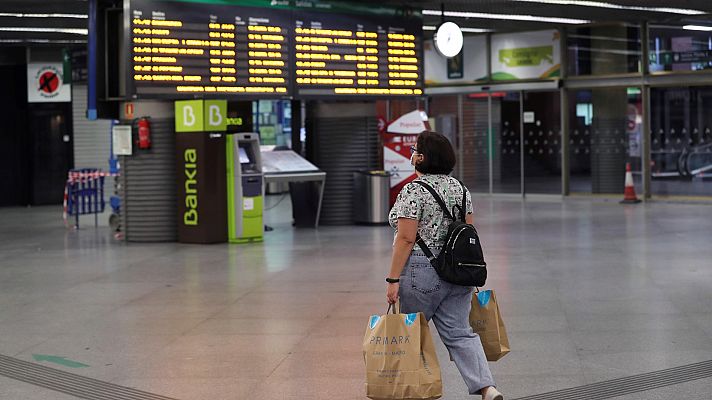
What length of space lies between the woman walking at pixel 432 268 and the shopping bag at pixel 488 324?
20 centimetres

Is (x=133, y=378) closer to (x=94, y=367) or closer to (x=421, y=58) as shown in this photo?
(x=94, y=367)

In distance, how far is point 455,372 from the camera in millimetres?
6664

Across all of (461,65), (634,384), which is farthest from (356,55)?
→ (634,384)

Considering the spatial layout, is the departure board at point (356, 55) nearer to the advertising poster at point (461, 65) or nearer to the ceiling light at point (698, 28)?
the ceiling light at point (698, 28)

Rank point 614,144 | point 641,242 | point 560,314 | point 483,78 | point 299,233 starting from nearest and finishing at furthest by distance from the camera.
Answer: point 560,314, point 641,242, point 299,233, point 614,144, point 483,78

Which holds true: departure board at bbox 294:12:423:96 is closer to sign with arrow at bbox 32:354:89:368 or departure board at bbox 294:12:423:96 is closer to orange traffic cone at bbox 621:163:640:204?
orange traffic cone at bbox 621:163:640:204

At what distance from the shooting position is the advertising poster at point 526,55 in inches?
886

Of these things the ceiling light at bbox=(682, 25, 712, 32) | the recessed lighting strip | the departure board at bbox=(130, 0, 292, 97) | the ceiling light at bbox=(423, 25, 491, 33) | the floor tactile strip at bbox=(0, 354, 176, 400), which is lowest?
the floor tactile strip at bbox=(0, 354, 176, 400)

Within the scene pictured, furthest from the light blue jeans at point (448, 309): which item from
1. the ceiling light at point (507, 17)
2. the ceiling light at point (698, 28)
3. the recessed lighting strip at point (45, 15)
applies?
the ceiling light at point (698, 28)

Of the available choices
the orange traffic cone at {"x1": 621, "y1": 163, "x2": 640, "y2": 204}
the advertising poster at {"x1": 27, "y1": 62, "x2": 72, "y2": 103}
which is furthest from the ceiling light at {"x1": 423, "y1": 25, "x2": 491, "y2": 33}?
the advertising poster at {"x1": 27, "y1": 62, "x2": 72, "y2": 103}

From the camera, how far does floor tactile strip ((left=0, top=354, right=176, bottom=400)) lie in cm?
615

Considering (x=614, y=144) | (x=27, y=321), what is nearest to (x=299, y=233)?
Result: (x=27, y=321)

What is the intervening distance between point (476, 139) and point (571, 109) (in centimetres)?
257

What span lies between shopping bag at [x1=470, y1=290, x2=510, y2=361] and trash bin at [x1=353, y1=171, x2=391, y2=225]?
36.1 ft
